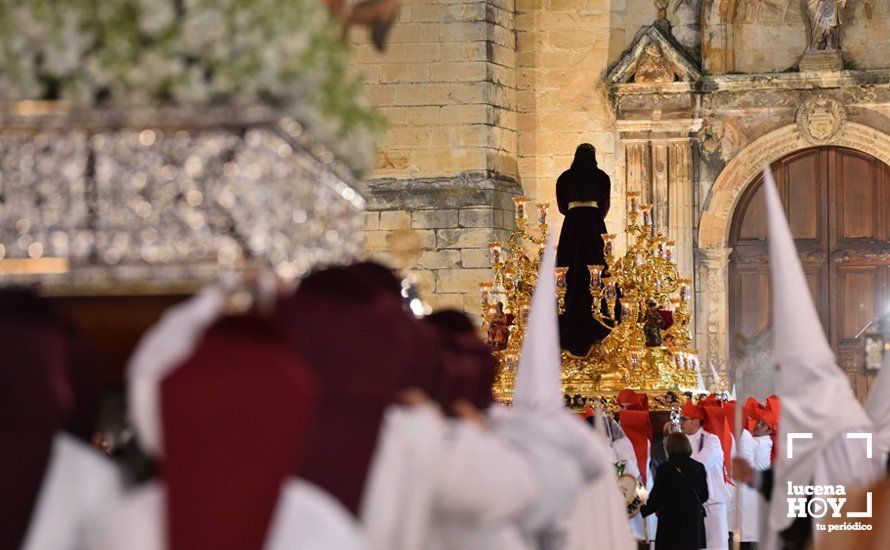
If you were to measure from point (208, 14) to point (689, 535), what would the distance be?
7515mm

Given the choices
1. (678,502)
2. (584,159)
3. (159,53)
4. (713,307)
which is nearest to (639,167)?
(713,307)

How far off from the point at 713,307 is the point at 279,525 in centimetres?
1654

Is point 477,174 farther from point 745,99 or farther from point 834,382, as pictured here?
point 834,382

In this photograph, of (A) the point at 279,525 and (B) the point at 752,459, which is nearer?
(A) the point at 279,525

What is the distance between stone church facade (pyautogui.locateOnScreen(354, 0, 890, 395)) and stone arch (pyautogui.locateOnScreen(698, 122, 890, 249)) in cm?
2

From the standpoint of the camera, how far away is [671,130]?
19125 millimetres

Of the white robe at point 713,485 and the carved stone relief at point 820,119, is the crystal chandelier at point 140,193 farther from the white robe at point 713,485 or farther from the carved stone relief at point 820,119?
the carved stone relief at point 820,119

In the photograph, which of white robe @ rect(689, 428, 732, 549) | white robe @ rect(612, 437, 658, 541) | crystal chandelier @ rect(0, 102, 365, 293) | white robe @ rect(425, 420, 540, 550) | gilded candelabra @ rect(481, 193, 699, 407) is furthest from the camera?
gilded candelabra @ rect(481, 193, 699, 407)

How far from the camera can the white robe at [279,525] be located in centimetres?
299

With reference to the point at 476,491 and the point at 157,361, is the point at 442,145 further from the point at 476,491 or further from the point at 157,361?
the point at 157,361

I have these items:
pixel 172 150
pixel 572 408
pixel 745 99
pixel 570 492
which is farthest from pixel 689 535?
pixel 745 99

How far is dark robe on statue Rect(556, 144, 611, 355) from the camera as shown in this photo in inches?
545

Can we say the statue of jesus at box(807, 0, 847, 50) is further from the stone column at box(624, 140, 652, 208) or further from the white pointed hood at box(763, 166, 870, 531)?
the white pointed hood at box(763, 166, 870, 531)

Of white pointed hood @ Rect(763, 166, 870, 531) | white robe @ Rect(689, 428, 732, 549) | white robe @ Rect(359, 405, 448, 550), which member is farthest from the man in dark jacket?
white robe @ Rect(359, 405, 448, 550)
